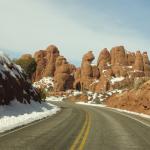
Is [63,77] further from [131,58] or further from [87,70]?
[131,58]

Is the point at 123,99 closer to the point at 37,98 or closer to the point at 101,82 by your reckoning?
the point at 37,98

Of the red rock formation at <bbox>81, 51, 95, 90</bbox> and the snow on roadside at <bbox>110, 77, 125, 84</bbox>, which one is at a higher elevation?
the red rock formation at <bbox>81, 51, 95, 90</bbox>

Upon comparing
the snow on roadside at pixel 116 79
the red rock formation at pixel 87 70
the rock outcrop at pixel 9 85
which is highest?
the red rock formation at pixel 87 70

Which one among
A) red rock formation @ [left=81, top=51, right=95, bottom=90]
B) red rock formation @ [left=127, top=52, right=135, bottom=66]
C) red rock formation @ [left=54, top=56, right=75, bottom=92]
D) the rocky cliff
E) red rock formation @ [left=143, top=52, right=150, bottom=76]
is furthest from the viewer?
red rock formation @ [left=127, top=52, right=135, bottom=66]

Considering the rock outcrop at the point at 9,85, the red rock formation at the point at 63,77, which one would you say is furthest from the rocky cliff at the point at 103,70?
the rock outcrop at the point at 9,85

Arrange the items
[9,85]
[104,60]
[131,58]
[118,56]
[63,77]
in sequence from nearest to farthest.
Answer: [9,85], [63,77], [118,56], [104,60], [131,58]

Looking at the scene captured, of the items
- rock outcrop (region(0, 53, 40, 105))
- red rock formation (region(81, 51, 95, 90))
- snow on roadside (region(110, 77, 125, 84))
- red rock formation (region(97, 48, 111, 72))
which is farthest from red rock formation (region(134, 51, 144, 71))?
rock outcrop (region(0, 53, 40, 105))

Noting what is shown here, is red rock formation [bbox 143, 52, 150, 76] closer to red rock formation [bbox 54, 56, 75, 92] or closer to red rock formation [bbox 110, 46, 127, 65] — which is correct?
red rock formation [bbox 110, 46, 127, 65]

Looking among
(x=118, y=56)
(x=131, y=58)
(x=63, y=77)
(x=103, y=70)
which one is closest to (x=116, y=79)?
(x=103, y=70)

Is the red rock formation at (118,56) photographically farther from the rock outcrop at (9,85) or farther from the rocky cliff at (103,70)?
the rock outcrop at (9,85)

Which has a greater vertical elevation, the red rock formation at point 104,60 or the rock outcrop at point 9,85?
the red rock formation at point 104,60

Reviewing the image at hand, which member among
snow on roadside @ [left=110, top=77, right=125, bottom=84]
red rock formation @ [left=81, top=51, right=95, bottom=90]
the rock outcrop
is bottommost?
the rock outcrop

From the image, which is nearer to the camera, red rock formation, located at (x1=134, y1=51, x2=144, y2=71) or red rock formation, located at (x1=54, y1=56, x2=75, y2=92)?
red rock formation, located at (x1=54, y1=56, x2=75, y2=92)

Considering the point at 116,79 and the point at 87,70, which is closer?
the point at 116,79
